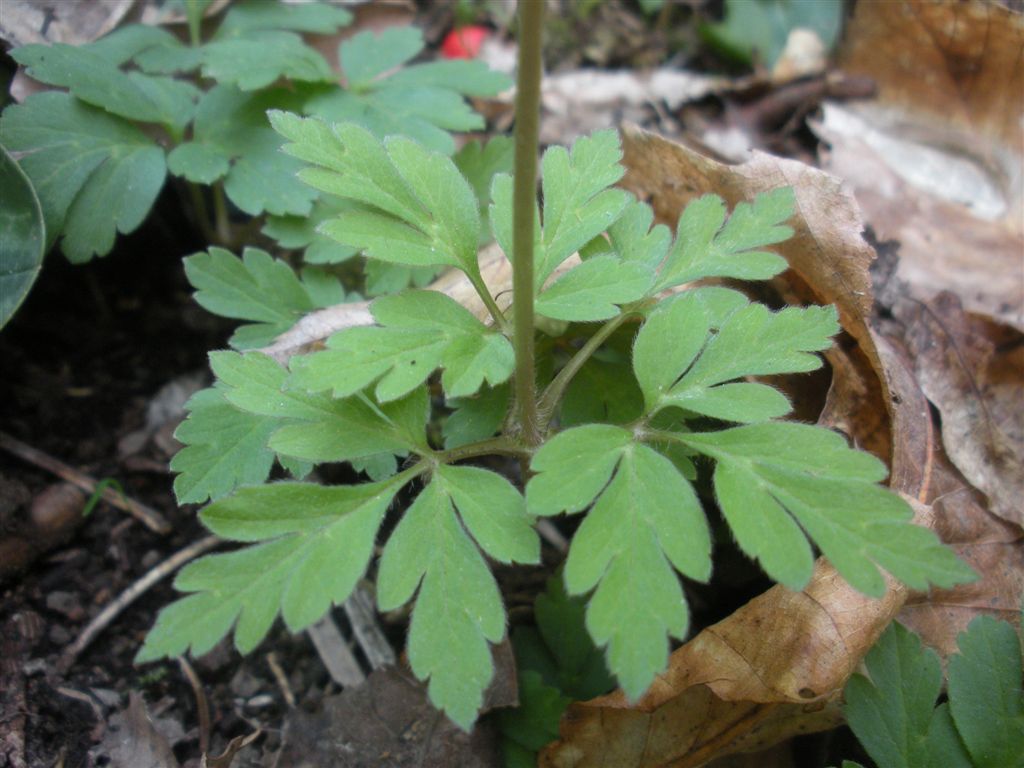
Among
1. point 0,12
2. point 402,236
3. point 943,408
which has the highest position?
point 0,12

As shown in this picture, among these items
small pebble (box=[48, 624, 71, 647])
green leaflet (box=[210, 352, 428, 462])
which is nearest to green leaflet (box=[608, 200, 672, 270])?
green leaflet (box=[210, 352, 428, 462])

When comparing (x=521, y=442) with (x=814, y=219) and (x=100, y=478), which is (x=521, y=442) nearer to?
(x=814, y=219)

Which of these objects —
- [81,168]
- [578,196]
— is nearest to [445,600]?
[578,196]

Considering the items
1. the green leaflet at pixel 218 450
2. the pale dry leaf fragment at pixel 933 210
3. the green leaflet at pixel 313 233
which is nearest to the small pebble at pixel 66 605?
the green leaflet at pixel 218 450

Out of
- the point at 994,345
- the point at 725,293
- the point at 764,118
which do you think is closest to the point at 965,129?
the point at 764,118

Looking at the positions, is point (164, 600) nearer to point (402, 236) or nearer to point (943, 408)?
point (402, 236)

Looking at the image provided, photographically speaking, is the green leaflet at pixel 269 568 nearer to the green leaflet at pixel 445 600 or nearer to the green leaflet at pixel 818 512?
the green leaflet at pixel 445 600
